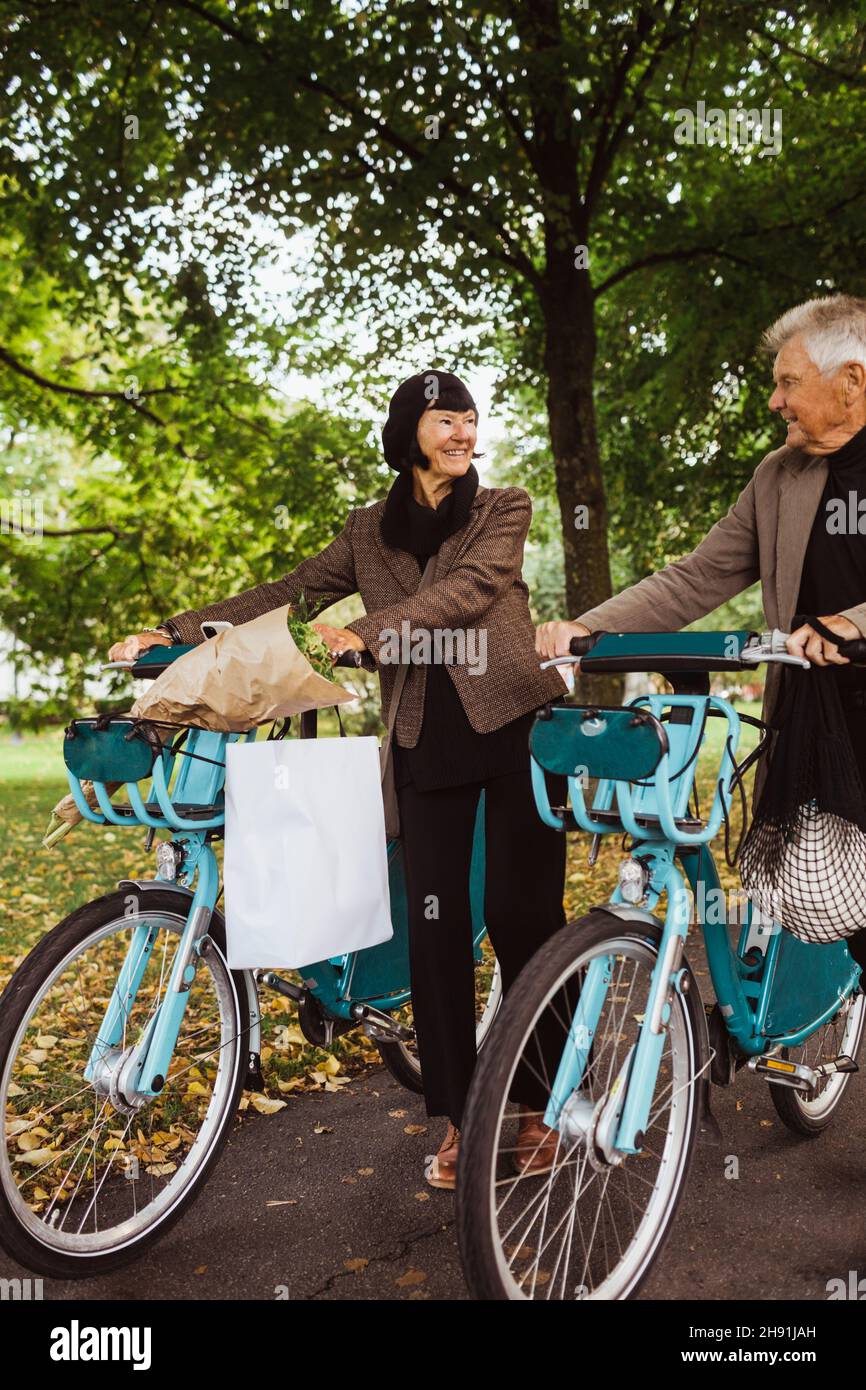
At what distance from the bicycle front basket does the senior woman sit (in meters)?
0.36

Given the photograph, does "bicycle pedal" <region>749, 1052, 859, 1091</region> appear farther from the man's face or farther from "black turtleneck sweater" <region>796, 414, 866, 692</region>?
the man's face

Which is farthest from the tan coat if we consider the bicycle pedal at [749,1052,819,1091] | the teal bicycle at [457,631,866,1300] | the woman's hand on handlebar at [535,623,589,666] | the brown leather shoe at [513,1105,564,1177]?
the brown leather shoe at [513,1105,564,1177]

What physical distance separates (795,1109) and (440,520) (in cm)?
202

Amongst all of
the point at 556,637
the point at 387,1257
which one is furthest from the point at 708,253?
the point at 387,1257

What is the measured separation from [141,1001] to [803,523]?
2182mm

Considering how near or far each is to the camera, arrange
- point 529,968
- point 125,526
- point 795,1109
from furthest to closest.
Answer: point 125,526 < point 795,1109 < point 529,968

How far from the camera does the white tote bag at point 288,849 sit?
112 inches

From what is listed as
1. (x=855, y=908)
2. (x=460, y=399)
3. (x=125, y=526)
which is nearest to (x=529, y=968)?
(x=855, y=908)

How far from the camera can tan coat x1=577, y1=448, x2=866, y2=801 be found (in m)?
3.12

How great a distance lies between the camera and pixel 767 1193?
3291 mm

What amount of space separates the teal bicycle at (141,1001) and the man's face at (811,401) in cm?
142

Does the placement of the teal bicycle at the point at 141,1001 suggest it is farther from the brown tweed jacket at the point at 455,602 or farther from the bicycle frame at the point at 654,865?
the bicycle frame at the point at 654,865

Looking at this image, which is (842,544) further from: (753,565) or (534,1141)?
(534,1141)
